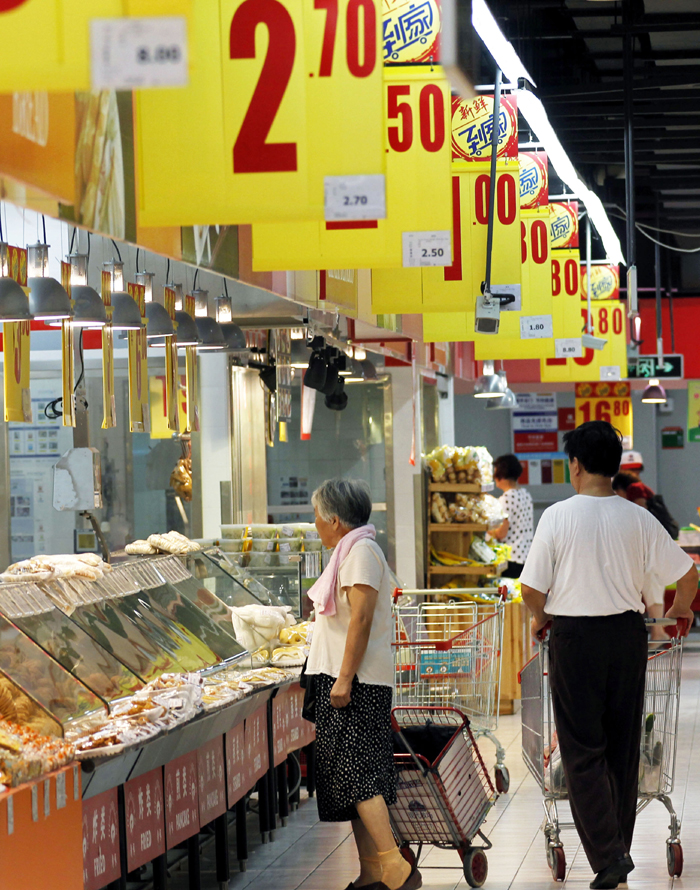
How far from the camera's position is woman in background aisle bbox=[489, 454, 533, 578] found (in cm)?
1158

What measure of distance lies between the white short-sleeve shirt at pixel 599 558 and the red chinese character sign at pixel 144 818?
162cm

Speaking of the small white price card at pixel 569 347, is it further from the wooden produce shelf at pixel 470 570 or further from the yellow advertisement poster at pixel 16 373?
the yellow advertisement poster at pixel 16 373

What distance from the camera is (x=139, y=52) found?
2.28 meters

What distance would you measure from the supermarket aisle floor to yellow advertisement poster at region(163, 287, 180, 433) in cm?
220

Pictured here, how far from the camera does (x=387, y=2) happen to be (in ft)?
19.3

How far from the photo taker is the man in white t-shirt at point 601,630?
4.80m

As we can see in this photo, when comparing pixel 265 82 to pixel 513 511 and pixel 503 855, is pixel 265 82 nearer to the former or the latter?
pixel 503 855

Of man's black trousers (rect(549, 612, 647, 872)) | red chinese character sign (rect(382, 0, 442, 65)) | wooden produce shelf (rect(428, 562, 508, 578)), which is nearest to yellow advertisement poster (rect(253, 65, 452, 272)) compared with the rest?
red chinese character sign (rect(382, 0, 442, 65))

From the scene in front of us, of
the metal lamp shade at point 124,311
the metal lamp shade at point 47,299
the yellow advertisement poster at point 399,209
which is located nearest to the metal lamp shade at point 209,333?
the metal lamp shade at point 124,311

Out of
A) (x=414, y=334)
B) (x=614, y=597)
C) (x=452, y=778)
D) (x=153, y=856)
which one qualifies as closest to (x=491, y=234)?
(x=414, y=334)

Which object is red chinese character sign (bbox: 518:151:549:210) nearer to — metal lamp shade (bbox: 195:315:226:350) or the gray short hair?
metal lamp shade (bbox: 195:315:226:350)

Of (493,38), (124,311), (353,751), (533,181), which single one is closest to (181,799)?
(353,751)

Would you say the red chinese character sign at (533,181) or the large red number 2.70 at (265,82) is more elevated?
the red chinese character sign at (533,181)

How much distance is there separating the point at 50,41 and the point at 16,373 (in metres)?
2.62
